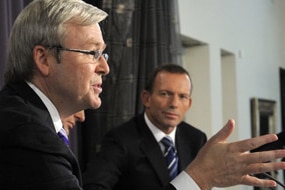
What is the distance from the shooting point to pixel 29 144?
806 millimetres

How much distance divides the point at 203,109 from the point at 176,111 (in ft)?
5.70

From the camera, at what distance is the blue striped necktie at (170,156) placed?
182 centimetres

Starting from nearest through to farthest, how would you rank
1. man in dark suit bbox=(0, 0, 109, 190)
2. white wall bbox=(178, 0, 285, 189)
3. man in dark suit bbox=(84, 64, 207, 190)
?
man in dark suit bbox=(0, 0, 109, 190), man in dark suit bbox=(84, 64, 207, 190), white wall bbox=(178, 0, 285, 189)

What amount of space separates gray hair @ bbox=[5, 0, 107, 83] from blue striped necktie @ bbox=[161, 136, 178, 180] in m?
0.96

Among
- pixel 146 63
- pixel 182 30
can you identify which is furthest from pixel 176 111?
pixel 182 30

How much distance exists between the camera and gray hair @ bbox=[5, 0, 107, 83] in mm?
966

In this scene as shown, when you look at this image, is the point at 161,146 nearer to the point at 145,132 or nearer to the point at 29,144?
the point at 145,132

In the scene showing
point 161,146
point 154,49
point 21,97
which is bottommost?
point 161,146

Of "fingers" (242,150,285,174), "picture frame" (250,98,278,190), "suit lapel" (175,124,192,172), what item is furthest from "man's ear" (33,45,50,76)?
"picture frame" (250,98,278,190)

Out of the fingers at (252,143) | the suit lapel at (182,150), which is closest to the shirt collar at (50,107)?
the fingers at (252,143)

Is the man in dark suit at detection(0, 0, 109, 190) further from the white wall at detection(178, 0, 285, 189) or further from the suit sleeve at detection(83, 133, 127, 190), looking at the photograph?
the white wall at detection(178, 0, 285, 189)

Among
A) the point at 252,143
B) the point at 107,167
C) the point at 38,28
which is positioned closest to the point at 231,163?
the point at 252,143

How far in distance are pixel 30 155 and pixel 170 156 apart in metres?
1.11

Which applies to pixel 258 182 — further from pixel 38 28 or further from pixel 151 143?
pixel 151 143
